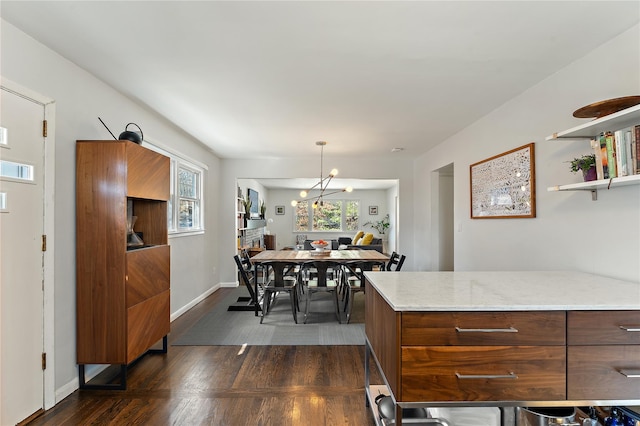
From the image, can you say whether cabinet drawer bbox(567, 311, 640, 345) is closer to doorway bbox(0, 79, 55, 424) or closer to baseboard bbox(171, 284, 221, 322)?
doorway bbox(0, 79, 55, 424)

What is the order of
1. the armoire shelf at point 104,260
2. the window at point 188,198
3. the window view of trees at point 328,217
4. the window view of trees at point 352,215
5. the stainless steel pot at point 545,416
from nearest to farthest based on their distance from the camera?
the stainless steel pot at point 545,416
the armoire shelf at point 104,260
the window at point 188,198
the window view of trees at point 328,217
the window view of trees at point 352,215

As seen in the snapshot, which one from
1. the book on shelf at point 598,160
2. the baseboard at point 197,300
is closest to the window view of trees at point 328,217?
the baseboard at point 197,300

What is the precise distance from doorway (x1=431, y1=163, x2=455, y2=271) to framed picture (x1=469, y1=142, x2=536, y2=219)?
1.47 m

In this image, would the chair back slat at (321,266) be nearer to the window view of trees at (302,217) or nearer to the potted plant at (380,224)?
the window view of trees at (302,217)

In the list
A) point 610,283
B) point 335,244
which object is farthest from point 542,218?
point 335,244

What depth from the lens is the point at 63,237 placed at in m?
2.28

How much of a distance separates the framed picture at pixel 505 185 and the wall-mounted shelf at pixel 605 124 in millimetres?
707

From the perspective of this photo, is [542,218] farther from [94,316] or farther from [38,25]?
[38,25]

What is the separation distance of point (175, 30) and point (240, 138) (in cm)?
266

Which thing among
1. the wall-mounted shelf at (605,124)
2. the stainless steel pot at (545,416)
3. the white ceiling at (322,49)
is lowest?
the stainless steel pot at (545,416)

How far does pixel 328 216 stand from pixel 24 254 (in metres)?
9.97

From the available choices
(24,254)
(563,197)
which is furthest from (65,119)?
(563,197)

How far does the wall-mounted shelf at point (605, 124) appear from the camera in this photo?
5.36ft

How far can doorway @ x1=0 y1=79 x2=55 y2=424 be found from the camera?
73.3 inches
